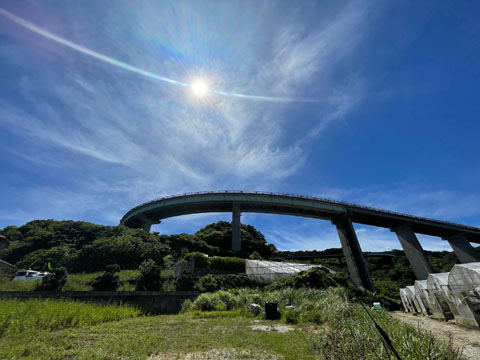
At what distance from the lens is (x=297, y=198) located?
4447cm

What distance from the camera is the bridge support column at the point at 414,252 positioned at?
39853 millimetres

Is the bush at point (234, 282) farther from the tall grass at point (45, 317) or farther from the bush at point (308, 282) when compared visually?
the tall grass at point (45, 317)

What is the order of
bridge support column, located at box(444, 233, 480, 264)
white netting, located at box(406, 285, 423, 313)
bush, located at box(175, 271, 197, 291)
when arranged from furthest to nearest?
bridge support column, located at box(444, 233, 480, 264) → white netting, located at box(406, 285, 423, 313) → bush, located at box(175, 271, 197, 291)

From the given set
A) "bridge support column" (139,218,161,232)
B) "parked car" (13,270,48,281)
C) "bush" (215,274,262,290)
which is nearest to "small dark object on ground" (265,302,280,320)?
"bush" (215,274,262,290)

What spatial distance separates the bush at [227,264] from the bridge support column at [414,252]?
3730 centimetres

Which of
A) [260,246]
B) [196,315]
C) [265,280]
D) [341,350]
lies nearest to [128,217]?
[260,246]

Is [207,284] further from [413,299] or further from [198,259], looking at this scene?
[413,299]

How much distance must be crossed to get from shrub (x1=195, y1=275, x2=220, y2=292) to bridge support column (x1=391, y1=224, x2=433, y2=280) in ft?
140

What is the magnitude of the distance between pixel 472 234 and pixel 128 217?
287ft

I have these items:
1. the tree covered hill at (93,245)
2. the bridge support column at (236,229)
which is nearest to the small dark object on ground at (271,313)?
the tree covered hill at (93,245)

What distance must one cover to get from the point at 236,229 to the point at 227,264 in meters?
13.9

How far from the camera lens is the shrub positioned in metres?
19.0

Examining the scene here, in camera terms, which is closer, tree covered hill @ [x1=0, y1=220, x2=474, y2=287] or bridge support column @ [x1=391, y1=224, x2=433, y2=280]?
tree covered hill @ [x1=0, y1=220, x2=474, y2=287]

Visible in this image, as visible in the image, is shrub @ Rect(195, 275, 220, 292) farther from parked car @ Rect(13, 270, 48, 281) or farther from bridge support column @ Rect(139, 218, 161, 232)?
bridge support column @ Rect(139, 218, 161, 232)
